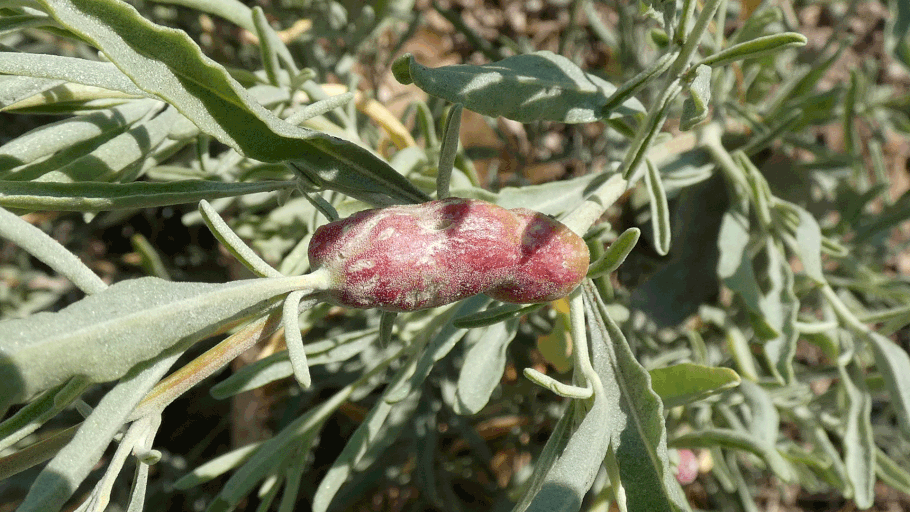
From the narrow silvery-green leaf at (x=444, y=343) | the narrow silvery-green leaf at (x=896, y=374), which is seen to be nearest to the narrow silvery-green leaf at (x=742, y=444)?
the narrow silvery-green leaf at (x=896, y=374)

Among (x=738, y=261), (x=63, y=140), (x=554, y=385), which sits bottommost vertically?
(x=738, y=261)

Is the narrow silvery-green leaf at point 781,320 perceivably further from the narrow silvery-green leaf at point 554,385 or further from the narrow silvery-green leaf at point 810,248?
the narrow silvery-green leaf at point 554,385

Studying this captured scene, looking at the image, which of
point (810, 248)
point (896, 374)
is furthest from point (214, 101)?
point (896, 374)

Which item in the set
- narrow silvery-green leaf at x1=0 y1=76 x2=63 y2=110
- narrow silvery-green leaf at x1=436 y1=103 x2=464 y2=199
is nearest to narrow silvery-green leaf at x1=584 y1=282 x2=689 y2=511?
narrow silvery-green leaf at x1=436 y1=103 x2=464 y2=199

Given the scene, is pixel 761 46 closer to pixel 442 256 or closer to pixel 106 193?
pixel 442 256

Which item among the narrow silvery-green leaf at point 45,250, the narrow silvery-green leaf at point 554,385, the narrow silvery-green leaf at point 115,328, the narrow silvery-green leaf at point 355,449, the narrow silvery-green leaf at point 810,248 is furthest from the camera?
the narrow silvery-green leaf at point 810,248

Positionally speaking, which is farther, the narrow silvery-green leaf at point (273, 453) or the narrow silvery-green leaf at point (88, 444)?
the narrow silvery-green leaf at point (273, 453)
